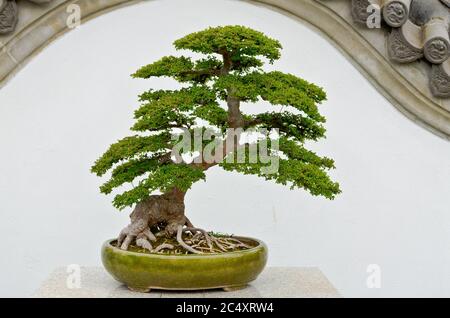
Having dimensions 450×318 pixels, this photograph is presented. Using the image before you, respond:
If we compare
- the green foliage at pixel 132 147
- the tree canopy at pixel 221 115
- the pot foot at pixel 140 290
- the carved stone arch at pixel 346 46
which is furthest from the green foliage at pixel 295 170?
the carved stone arch at pixel 346 46

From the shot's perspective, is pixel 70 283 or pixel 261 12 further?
pixel 261 12

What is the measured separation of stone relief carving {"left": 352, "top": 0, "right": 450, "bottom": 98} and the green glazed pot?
4.91 feet

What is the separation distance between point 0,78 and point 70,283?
50.7 inches

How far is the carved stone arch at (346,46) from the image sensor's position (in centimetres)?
334

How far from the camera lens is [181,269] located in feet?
7.07

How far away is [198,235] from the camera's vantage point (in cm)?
237

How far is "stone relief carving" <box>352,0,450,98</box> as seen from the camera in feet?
10.8

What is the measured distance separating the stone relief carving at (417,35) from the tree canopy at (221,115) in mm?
1074

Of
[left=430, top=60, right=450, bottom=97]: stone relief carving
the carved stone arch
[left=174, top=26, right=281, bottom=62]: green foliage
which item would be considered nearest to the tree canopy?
[left=174, top=26, right=281, bottom=62]: green foliage

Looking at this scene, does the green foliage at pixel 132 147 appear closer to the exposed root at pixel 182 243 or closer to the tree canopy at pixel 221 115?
the tree canopy at pixel 221 115
